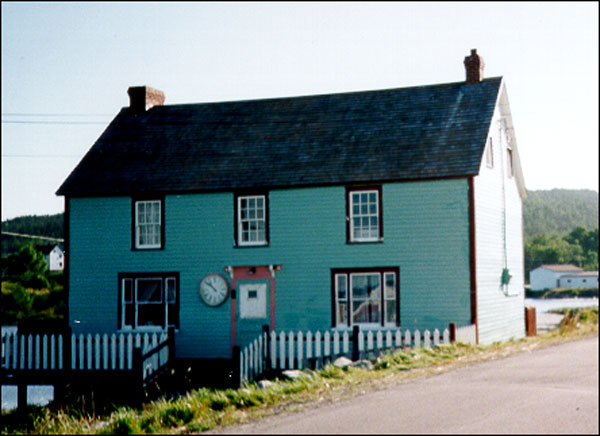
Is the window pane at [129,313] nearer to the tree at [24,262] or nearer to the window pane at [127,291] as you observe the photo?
the window pane at [127,291]

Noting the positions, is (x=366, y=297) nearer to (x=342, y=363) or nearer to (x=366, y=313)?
(x=366, y=313)

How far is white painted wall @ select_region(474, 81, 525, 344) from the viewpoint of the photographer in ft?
82.0

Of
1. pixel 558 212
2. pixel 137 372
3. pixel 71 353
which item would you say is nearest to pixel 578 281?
pixel 558 212

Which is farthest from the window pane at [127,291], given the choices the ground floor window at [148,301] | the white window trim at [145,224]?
the white window trim at [145,224]

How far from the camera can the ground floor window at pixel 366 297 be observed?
24.5 m

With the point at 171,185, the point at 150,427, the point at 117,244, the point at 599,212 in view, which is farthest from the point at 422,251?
the point at 599,212

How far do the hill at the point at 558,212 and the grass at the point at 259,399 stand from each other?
350 ft

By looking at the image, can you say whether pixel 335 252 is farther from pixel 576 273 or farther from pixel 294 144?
pixel 576 273

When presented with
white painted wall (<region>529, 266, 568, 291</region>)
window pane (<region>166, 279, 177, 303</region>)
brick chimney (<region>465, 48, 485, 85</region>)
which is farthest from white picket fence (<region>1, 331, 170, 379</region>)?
white painted wall (<region>529, 266, 568, 291</region>)

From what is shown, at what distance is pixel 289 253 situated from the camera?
2536 cm

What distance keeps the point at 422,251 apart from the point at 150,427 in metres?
14.2

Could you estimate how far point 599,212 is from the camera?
134500 mm

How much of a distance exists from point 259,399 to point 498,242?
15.8 metres

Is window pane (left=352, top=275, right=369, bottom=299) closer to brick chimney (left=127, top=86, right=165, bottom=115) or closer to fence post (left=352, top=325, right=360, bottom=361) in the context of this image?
fence post (left=352, top=325, right=360, bottom=361)
